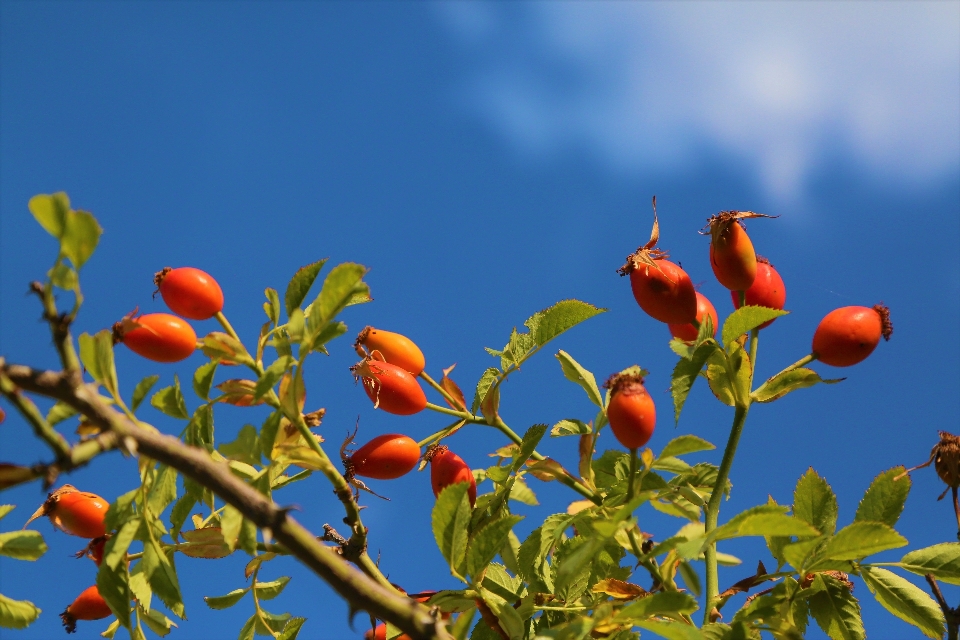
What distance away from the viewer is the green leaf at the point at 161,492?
1.74 metres

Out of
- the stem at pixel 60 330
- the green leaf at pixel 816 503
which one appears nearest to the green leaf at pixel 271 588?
the stem at pixel 60 330

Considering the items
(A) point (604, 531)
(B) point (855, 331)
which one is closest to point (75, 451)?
(A) point (604, 531)

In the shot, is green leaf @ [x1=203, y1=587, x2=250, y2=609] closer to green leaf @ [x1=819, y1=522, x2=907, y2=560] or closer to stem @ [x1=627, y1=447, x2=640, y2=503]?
stem @ [x1=627, y1=447, x2=640, y2=503]

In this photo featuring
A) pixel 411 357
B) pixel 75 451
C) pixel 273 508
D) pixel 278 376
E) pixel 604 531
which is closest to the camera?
pixel 75 451

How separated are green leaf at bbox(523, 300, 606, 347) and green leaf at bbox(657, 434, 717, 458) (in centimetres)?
53

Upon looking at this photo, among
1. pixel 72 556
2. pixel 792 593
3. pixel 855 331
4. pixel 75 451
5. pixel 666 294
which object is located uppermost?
pixel 666 294

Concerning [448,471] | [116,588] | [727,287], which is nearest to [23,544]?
[116,588]

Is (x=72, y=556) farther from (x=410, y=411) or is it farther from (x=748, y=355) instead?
(x=748, y=355)

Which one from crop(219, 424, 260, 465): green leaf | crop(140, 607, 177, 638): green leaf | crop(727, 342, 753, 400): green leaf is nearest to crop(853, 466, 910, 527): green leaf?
crop(727, 342, 753, 400): green leaf

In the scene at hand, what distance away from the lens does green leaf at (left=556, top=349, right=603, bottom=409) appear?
2.35 meters

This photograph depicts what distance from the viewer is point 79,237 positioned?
1457 mm

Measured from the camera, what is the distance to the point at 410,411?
2477 millimetres

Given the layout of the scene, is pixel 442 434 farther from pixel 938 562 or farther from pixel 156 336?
pixel 938 562

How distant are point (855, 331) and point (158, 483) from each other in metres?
2.08
